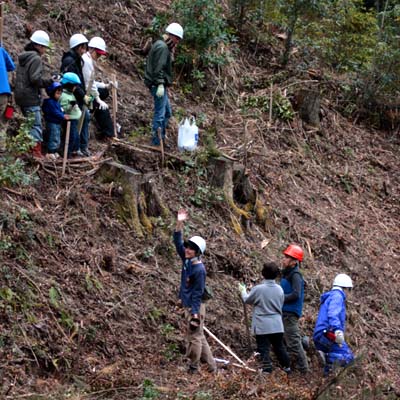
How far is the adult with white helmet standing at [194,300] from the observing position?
31.6ft

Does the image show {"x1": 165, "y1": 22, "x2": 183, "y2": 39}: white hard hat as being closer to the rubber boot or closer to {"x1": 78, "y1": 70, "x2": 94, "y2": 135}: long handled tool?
{"x1": 78, "y1": 70, "x2": 94, "y2": 135}: long handled tool

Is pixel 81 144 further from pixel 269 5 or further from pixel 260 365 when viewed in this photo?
pixel 269 5

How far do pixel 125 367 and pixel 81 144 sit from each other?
396 cm

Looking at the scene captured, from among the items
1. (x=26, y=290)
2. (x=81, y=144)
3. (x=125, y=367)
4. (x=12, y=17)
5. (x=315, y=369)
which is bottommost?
(x=315, y=369)

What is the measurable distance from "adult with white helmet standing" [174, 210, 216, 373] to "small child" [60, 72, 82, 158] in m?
2.55

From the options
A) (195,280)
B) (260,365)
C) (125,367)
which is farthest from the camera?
(260,365)

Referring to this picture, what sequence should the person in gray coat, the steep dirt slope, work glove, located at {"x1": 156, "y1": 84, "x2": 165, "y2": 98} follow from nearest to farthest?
1. the steep dirt slope
2. the person in gray coat
3. work glove, located at {"x1": 156, "y1": 84, "x2": 165, "y2": 98}

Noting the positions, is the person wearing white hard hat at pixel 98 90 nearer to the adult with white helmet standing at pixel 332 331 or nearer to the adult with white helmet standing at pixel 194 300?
the adult with white helmet standing at pixel 194 300

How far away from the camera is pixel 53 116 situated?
1128 cm

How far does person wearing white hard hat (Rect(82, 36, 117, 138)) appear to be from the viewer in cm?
1214

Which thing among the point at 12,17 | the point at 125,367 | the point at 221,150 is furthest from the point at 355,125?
the point at 125,367

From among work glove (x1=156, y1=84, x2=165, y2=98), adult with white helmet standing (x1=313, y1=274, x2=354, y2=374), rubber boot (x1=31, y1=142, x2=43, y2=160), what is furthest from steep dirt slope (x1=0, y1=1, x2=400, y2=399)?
work glove (x1=156, y1=84, x2=165, y2=98)

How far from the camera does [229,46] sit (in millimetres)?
17938

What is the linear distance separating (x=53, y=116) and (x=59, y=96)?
0.29m
